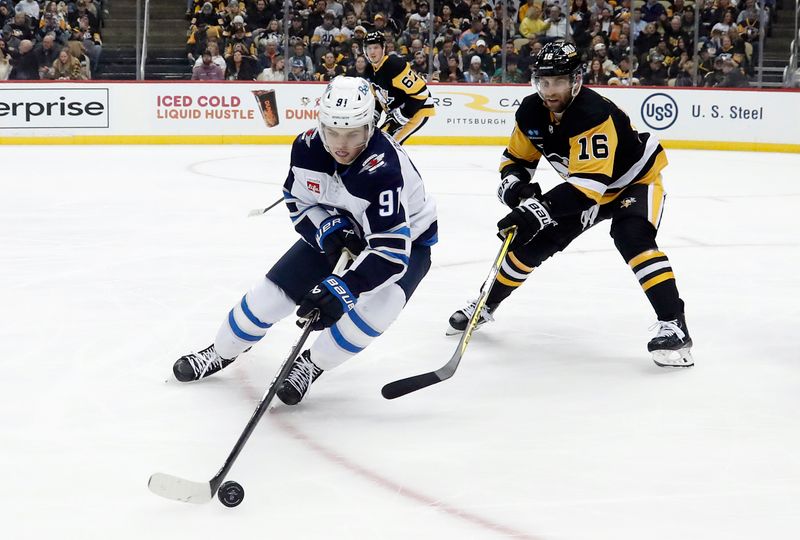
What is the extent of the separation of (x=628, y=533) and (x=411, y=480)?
0.52 metres

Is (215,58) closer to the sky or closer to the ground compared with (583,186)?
closer to the ground

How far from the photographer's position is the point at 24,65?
1092 cm

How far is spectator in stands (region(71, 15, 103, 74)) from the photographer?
11.2m

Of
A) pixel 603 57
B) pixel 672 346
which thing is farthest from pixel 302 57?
pixel 672 346

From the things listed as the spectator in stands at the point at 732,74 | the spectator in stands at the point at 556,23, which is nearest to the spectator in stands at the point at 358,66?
the spectator in stands at the point at 556,23

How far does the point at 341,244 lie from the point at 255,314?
0.33 meters

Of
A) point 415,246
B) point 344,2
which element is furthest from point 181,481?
point 344,2

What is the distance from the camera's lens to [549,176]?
8.97 m

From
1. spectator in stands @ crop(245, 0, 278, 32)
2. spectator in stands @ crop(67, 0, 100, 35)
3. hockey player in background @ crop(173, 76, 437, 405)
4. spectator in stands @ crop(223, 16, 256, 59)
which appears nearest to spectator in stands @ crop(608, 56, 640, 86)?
spectator in stands @ crop(245, 0, 278, 32)

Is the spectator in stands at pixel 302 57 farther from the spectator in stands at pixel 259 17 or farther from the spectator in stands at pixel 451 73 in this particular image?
the spectator in stands at pixel 451 73

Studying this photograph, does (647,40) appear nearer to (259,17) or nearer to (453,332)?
(259,17)

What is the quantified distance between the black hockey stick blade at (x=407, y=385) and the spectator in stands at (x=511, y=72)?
9.32m

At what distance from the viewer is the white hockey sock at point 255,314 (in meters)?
2.94

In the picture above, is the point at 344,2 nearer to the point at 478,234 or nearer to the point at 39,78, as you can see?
the point at 39,78
